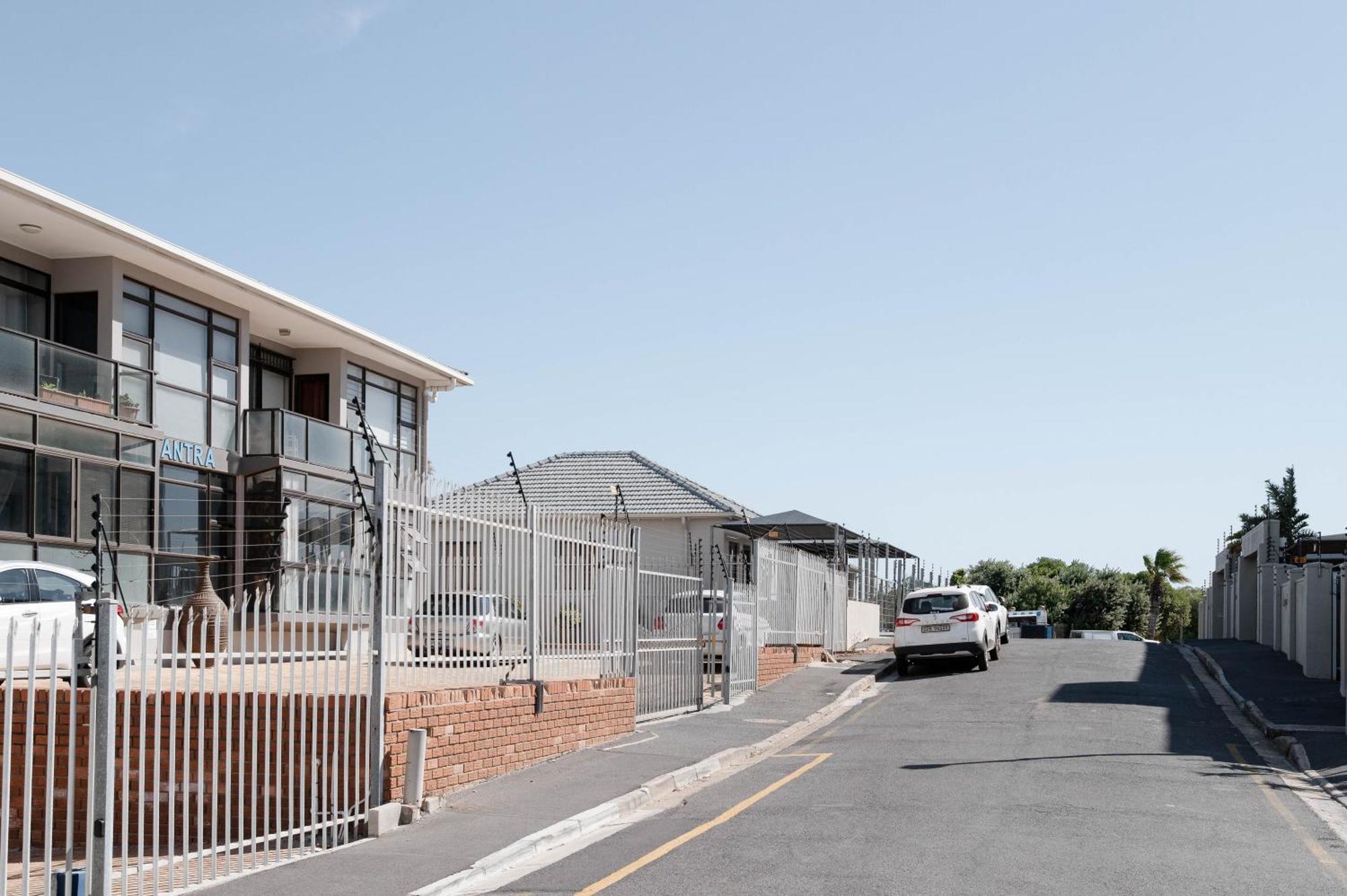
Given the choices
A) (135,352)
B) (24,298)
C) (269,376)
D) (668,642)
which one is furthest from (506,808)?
(269,376)

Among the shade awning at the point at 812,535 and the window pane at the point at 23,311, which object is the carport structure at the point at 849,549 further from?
the window pane at the point at 23,311

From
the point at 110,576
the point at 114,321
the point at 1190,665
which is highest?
the point at 114,321

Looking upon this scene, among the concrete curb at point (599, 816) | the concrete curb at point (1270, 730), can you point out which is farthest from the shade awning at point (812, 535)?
the concrete curb at point (599, 816)

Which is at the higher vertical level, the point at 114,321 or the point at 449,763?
the point at 114,321

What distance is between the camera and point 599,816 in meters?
11.7

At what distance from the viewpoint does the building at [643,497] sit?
144 ft

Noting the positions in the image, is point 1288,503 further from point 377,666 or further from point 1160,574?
point 377,666

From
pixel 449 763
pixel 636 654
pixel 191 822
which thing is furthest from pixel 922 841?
pixel 636 654

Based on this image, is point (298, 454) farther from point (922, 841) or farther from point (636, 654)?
point (922, 841)

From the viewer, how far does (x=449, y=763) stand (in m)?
12.2

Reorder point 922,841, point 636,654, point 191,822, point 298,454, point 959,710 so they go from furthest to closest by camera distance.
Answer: point 298,454, point 959,710, point 636,654, point 191,822, point 922,841

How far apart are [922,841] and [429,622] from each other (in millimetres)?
4593

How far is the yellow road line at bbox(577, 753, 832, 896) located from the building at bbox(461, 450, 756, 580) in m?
25.6

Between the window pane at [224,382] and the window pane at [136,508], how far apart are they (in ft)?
10.9
